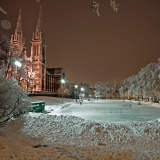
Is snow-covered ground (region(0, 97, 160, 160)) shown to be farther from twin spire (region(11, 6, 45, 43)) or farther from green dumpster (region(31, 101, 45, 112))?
twin spire (region(11, 6, 45, 43))

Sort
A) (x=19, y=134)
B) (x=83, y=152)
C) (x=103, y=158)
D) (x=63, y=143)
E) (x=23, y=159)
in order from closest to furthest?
(x=23, y=159) → (x=103, y=158) → (x=83, y=152) → (x=63, y=143) → (x=19, y=134)

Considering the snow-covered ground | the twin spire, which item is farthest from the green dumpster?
the twin spire

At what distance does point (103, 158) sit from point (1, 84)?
258 inches

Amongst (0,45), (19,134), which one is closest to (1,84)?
(19,134)

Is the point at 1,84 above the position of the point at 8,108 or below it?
above

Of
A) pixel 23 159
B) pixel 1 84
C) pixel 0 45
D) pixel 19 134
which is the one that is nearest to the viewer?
pixel 23 159

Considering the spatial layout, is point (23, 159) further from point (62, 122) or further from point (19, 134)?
point (62, 122)

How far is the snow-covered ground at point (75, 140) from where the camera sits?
684 centimetres

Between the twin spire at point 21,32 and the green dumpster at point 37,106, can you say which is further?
the twin spire at point 21,32

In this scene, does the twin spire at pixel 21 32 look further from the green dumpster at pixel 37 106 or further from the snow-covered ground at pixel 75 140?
the snow-covered ground at pixel 75 140

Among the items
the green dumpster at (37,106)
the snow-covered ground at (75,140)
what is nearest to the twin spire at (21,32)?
the green dumpster at (37,106)

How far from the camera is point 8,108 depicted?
10164 millimetres

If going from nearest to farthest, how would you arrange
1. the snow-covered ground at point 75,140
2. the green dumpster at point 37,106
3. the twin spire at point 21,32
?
the snow-covered ground at point 75,140
the green dumpster at point 37,106
the twin spire at point 21,32

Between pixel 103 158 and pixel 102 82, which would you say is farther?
pixel 102 82
